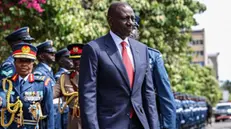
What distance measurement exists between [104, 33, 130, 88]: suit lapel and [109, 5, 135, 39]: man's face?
9 cm

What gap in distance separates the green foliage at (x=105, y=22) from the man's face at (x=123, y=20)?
29.8 feet

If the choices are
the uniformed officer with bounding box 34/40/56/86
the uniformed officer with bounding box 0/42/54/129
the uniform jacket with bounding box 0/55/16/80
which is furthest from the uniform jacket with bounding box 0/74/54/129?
the uniformed officer with bounding box 34/40/56/86

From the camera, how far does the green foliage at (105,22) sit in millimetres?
14266

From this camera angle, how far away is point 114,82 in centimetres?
463

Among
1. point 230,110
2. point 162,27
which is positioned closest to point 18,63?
point 162,27

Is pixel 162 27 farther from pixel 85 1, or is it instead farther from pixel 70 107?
pixel 70 107

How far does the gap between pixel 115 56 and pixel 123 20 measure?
11.3 inches

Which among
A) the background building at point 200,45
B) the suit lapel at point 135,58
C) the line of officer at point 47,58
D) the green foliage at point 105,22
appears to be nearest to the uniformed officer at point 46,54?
the line of officer at point 47,58

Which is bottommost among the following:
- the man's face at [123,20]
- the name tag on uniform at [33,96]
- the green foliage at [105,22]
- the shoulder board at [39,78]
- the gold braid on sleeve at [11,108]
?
the gold braid on sleeve at [11,108]

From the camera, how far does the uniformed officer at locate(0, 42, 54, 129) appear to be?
6520 millimetres

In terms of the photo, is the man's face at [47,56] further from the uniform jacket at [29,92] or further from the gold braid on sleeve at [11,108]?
the gold braid on sleeve at [11,108]

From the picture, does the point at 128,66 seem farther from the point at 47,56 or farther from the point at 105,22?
the point at 105,22

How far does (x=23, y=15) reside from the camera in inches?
556

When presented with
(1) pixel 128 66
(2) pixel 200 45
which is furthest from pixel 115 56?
(2) pixel 200 45
